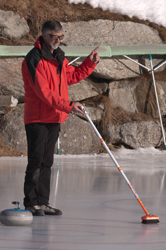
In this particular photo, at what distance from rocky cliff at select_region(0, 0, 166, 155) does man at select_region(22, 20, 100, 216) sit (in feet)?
23.9

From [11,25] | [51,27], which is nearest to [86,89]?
[11,25]

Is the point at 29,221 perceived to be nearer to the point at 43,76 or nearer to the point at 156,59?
the point at 43,76

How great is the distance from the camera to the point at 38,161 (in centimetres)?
353

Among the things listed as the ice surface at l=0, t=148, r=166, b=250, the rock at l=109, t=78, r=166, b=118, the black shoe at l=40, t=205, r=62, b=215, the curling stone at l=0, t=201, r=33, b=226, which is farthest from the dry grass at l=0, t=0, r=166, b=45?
the curling stone at l=0, t=201, r=33, b=226

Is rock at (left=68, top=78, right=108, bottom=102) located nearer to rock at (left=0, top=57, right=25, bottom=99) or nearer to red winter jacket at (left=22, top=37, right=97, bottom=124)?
rock at (left=0, top=57, right=25, bottom=99)

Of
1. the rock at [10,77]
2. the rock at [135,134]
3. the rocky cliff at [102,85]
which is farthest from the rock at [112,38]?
the rock at [10,77]

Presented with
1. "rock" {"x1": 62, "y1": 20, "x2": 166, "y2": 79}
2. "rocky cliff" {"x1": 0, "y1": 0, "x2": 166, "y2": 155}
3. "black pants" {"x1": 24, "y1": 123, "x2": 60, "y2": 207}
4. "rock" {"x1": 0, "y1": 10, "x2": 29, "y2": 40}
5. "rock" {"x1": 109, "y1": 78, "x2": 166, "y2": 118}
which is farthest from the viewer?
"rock" {"x1": 109, "y1": 78, "x2": 166, "y2": 118}

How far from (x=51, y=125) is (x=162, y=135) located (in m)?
8.57

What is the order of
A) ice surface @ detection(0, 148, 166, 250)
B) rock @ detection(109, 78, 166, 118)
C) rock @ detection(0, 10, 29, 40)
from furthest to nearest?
1. rock @ detection(109, 78, 166, 118)
2. rock @ detection(0, 10, 29, 40)
3. ice surface @ detection(0, 148, 166, 250)

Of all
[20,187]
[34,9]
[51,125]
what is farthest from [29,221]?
[34,9]

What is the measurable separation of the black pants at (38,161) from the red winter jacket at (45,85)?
0.08m

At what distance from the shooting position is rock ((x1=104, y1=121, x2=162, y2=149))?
11602mm

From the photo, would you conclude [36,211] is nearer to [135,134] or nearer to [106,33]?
[135,134]

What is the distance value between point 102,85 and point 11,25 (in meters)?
2.66
